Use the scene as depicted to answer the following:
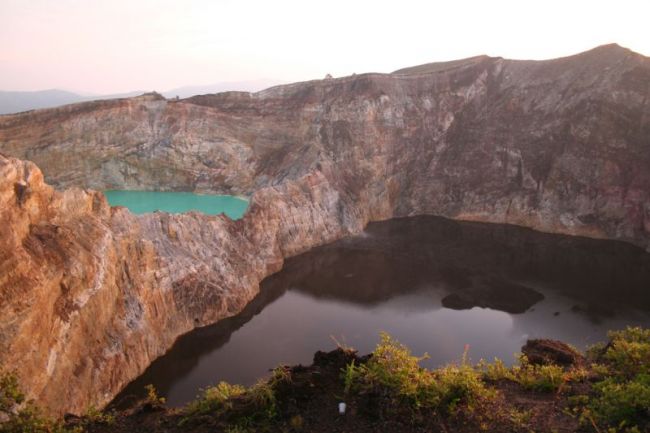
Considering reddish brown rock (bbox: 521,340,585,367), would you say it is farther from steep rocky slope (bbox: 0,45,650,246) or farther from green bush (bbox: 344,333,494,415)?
steep rocky slope (bbox: 0,45,650,246)

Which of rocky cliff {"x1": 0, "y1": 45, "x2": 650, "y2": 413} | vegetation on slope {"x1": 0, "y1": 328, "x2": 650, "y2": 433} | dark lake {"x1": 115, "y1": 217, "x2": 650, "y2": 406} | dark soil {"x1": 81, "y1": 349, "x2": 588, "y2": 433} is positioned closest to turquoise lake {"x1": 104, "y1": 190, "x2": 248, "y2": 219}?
rocky cliff {"x1": 0, "y1": 45, "x2": 650, "y2": 413}

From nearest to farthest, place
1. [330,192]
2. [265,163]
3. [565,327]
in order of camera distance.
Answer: [565,327], [330,192], [265,163]

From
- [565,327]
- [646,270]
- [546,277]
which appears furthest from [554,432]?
[646,270]

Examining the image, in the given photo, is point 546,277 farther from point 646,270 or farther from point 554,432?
point 554,432

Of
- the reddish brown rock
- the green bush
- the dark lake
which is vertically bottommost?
the dark lake

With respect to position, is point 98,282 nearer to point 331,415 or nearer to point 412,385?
point 331,415

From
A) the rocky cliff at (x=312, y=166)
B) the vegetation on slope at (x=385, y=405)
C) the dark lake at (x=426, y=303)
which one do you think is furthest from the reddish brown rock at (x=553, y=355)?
the rocky cliff at (x=312, y=166)
